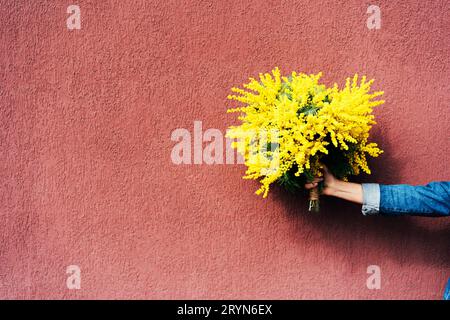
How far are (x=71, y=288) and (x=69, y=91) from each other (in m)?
0.98

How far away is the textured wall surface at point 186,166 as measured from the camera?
1.81 m

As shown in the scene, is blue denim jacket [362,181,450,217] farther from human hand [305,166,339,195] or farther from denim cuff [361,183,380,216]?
A: human hand [305,166,339,195]

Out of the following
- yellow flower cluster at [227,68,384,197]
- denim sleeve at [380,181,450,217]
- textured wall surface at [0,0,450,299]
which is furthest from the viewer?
textured wall surface at [0,0,450,299]

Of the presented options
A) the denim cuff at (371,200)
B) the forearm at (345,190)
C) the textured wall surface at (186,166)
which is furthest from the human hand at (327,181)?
the textured wall surface at (186,166)

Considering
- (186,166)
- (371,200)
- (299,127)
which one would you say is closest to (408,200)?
(371,200)

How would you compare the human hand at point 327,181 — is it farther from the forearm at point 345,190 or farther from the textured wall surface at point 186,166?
the textured wall surface at point 186,166

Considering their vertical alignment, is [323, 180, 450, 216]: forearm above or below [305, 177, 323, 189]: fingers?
below

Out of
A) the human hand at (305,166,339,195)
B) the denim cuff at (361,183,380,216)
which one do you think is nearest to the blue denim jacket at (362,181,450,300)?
the denim cuff at (361,183,380,216)

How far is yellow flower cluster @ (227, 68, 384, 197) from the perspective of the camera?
56.7 inches

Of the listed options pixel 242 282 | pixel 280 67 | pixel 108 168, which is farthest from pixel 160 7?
pixel 242 282

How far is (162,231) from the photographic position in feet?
6.23

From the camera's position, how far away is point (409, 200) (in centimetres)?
160
